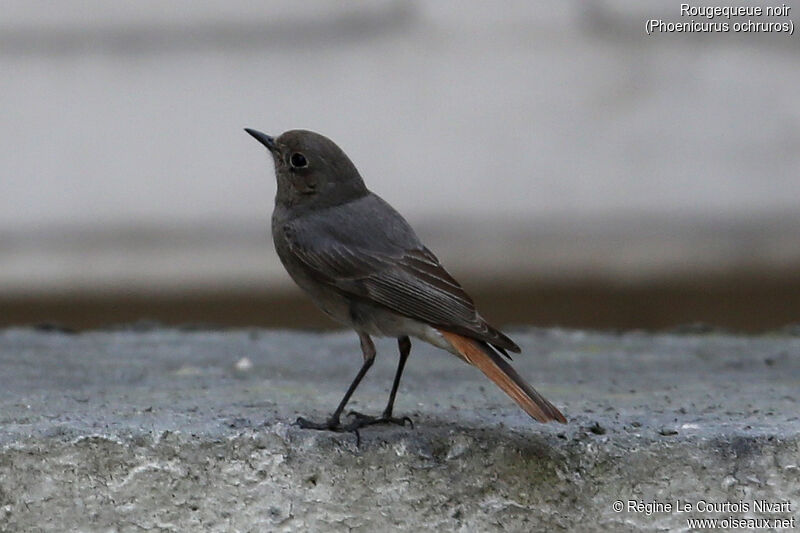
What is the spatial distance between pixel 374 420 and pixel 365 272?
0.48m

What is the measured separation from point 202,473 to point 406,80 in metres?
3.33

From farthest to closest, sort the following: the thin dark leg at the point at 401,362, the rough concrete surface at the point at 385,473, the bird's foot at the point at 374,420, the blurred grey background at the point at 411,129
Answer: the blurred grey background at the point at 411,129, the thin dark leg at the point at 401,362, the bird's foot at the point at 374,420, the rough concrete surface at the point at 385,473

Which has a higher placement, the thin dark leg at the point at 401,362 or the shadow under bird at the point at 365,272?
the shadow under bird at the point at 365,272

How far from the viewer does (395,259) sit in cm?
402

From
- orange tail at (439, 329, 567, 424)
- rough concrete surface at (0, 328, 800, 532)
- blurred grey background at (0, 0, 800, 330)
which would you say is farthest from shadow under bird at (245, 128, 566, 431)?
blurred grey background at (0, 0, 800, 330)

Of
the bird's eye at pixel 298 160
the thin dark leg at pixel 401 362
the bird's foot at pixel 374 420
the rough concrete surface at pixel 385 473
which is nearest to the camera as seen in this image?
the rough concrete surface at pixel 385 473

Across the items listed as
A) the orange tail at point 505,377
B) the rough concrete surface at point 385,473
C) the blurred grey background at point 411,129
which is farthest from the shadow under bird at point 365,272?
the blurred grey background at point 411,129

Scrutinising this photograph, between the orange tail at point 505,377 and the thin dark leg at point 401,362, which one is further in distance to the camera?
the thin dark leg at point 401,362

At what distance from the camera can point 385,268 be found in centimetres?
400

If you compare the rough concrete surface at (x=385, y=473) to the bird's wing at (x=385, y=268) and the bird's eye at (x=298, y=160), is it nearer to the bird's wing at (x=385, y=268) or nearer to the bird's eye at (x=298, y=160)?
the bird's wing at (x=385, y=268)

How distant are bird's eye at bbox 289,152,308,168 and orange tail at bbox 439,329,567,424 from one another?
92 centimetres

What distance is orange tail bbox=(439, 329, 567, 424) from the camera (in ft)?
11.3

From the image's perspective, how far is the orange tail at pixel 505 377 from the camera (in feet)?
11.3

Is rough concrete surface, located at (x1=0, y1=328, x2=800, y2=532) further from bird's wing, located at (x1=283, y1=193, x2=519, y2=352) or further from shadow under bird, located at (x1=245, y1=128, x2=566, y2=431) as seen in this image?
bird's wing, located at (x1=283, y1=193, x2=519, y2=352)
